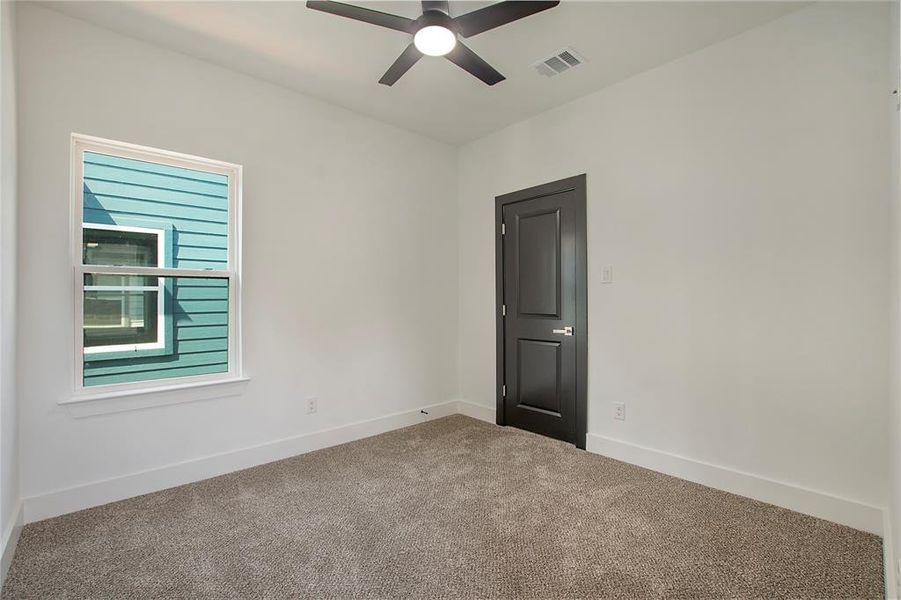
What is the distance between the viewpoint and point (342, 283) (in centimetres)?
358

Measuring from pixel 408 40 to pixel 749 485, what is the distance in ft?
11.3

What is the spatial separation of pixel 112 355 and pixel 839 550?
161 inches

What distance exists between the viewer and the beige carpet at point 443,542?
5.83ft

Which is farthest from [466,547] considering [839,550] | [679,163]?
[679,163]

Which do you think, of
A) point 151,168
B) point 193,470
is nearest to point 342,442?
point 193,470

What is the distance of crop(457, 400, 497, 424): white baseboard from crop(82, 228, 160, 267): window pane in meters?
2.96

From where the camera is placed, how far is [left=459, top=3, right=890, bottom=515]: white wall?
7.26 feet

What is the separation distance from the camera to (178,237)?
112 inches

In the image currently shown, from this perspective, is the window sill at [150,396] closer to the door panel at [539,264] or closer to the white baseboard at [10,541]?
the white baseboard at [10,541]

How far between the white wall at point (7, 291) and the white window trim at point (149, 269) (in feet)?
0.99

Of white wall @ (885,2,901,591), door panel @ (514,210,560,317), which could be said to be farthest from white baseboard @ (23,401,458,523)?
white wall @ (885,2,901,591)

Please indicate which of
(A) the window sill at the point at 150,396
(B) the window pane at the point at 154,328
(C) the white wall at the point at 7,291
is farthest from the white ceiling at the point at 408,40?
(A) the window sill at the point at 150,396

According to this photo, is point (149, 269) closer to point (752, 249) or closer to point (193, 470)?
point (193, 470)

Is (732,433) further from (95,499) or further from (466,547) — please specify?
(95,499)
